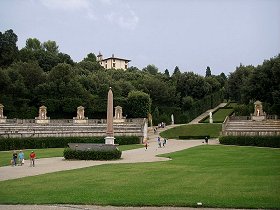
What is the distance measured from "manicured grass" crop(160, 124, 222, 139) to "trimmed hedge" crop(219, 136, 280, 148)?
33.5ft

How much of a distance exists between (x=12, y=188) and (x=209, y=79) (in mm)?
85815

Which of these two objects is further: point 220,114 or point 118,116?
point 220,114

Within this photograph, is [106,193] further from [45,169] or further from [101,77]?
[101,77]

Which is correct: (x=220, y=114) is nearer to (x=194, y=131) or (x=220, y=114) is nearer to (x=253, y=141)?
(x=194, y=131)

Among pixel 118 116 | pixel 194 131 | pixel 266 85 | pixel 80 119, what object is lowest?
pixel 194 131

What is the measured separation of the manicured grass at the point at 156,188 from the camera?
14.3 meters

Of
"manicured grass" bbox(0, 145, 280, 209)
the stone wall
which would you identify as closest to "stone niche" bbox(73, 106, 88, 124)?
the stone wall

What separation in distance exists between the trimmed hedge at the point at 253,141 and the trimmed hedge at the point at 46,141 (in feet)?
41.8

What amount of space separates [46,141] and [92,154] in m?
17.8

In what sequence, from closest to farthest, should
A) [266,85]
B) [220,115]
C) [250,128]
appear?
1. [250,128]
2. [266,85]
3. [220,115]

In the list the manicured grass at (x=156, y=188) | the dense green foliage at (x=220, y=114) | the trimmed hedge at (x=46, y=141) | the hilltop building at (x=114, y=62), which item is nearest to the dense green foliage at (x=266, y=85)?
the dense green foliage at (x=220, y=114)

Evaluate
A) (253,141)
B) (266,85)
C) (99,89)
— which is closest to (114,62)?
(99,89)

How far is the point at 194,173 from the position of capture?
71.4 feet

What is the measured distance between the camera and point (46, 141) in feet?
166
